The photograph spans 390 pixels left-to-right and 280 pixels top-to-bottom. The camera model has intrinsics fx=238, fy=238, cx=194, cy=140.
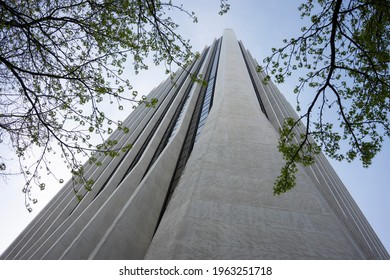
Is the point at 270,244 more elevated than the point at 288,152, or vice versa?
the point at 288,152

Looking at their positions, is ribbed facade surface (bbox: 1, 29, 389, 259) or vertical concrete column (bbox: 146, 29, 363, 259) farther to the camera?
ribbed facade surface (bbox: 1, 29, 389, 259)

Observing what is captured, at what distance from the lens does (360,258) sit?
18.8 feet

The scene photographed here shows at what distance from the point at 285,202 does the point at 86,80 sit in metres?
6.53

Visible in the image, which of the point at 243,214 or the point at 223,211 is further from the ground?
the point at 243,214

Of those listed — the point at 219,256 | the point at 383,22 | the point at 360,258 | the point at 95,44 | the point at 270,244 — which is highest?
the point at 383,22

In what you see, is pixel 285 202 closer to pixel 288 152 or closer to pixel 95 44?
pixel 288 152

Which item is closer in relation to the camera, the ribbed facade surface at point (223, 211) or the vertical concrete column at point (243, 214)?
the vertical concrete column at point (243, 214)

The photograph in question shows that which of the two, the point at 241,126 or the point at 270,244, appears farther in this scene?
the point at 241,126

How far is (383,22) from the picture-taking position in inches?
239

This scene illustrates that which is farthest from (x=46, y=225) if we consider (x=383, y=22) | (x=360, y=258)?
(x=383, y=22)

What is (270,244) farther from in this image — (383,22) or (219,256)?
(383,22)
